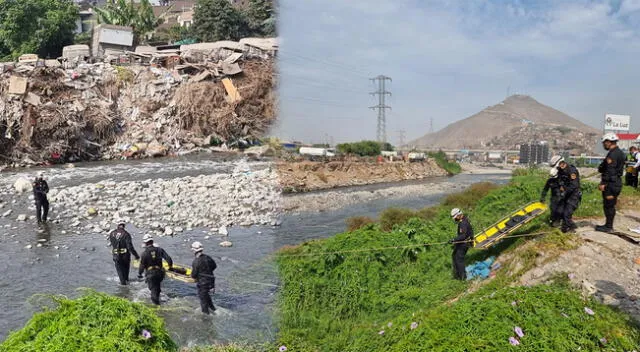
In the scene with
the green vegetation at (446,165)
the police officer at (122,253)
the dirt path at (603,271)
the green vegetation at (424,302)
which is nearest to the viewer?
the green vegetation at (424,302)

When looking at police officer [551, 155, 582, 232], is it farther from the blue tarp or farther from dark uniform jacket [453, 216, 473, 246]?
dark uniform jacket [453, 216, 473, 246]

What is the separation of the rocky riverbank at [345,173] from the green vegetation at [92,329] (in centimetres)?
1128

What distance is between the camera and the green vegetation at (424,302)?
4199 millimetres

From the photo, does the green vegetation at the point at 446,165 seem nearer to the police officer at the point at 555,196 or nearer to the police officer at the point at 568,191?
the police officer at the point at 555,196

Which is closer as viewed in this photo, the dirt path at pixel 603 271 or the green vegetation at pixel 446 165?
the dirt path at pixel 603 271

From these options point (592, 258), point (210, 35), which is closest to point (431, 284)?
point (592, 258)

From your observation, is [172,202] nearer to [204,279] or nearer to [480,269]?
[204,279]

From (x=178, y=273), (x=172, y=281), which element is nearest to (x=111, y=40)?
(x=172, y=281)

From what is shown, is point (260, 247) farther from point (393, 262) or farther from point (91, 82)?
point (91, 82)

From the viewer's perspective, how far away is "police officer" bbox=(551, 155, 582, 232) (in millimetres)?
7020

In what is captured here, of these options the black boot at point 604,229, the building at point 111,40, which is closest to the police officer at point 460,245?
the black boot at point 604,229

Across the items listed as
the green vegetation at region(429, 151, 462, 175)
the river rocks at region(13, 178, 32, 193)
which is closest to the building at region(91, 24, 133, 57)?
the river rocks at region(13, 178, 32, 193)

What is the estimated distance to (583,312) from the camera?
450 centimetres

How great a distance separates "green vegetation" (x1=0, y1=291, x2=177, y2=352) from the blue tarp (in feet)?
15.2
